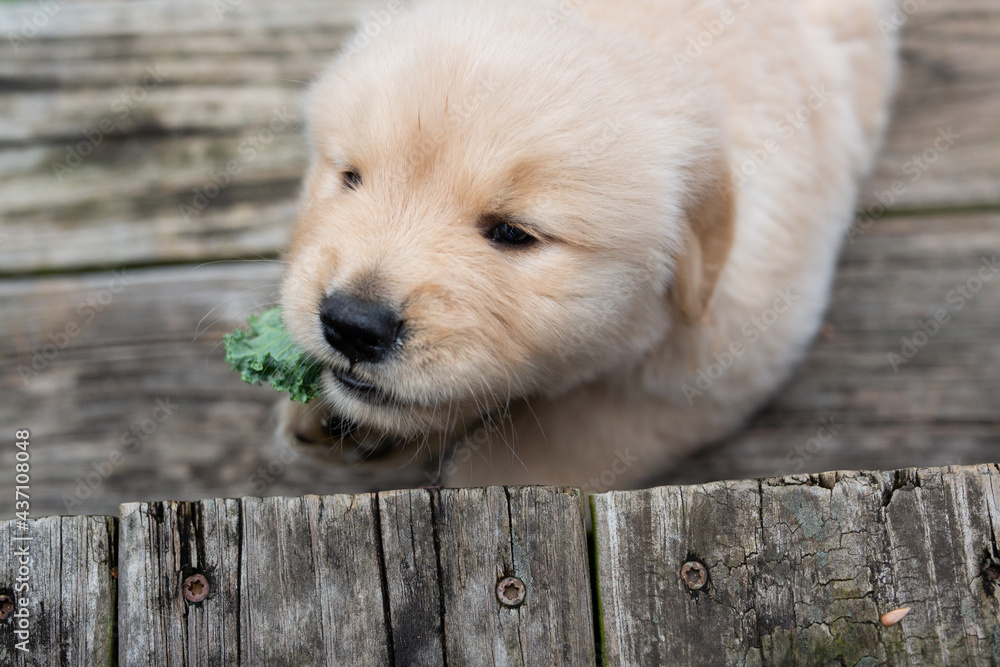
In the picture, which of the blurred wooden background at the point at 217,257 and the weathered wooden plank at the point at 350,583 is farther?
the blurred wooden background at the point at 217,257

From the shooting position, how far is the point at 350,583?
1.50 metres

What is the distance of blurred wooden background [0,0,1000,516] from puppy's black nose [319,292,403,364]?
112cm

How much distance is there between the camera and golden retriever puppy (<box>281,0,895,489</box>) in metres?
1.81

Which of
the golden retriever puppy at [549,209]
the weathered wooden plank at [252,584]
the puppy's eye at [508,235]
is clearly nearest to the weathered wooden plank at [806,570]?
the weathered wooden plank at [252,584]

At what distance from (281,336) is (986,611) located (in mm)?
1913

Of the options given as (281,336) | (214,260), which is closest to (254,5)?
(214,260)

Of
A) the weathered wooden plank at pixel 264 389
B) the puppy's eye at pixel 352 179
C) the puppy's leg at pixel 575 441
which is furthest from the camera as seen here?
the weathered wooden plank at pixel 264 389

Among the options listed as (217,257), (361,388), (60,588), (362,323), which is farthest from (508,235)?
(217,257)

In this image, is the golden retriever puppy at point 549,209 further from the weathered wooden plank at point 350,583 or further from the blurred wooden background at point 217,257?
the blurred wooden background at point 217,257

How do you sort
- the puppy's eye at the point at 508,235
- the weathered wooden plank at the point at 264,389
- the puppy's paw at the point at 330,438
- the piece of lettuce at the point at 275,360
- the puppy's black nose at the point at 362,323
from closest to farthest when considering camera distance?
1. the puppy's black nose at the point at 362,323
2. the puppy's eye at the point at 508,235
3. the piece of lettuce at the point at 275,360
4. the puppy's paw at the point at 330,438
5. the weathered wooden plank at the point at 264,389

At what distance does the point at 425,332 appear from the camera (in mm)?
1779

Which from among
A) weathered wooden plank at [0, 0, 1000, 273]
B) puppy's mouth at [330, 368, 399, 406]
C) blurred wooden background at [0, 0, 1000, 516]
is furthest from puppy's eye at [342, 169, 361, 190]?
weathered wooden plank at [0, 0, 1000, 273]

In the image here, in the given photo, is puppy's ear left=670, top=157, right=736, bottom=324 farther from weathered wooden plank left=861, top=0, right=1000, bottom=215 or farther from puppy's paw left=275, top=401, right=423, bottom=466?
weathered wooden plank left=861, top=0, right=1000, bottom=215

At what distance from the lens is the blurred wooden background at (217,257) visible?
298 centimetres
